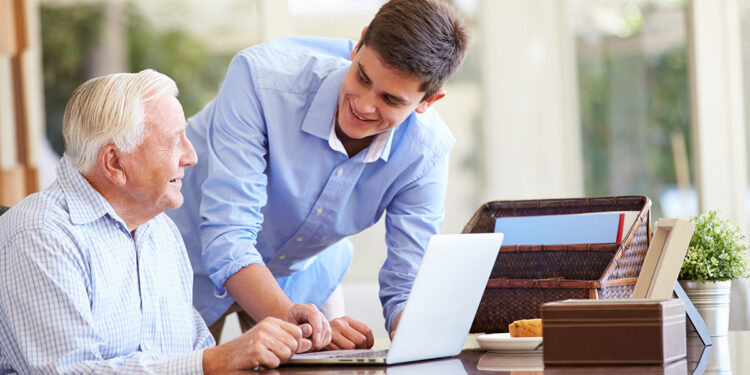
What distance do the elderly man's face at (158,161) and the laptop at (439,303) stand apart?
393mm

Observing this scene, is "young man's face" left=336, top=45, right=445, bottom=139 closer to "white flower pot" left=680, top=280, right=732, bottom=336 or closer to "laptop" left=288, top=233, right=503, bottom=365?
"laptop" left=288, top=233, right=503, bottom=365

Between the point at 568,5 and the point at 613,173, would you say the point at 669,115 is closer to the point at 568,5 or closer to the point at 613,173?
the point at 613,173

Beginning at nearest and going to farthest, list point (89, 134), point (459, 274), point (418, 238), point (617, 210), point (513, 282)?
point (459, 274), point (89, 134), point (513, 282), point (617, 210), point (418, 238)

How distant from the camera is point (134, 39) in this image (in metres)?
4.90

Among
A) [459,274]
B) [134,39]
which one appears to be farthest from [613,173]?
[459,274]

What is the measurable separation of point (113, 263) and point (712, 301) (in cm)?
116

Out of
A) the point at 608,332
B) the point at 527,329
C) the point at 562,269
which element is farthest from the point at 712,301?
the point at 608,332

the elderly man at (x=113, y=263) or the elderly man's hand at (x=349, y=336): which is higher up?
the elderly man at (x=113, y=263)

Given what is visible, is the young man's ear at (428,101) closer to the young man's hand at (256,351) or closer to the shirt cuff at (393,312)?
the shirt cuff at (393,312)

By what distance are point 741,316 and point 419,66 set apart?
55.0 inches

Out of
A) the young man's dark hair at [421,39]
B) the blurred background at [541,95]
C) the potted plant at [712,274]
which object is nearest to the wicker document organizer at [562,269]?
the potted plant at [712,274]

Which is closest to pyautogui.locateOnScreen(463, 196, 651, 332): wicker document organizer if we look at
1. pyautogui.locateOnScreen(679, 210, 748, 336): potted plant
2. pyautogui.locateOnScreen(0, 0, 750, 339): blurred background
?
pyautogui.locateOnScreen(679, 210, 748, 336): potted plant

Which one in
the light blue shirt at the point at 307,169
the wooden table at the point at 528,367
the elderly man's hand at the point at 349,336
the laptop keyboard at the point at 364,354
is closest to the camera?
the wooden table at the point at 528,367

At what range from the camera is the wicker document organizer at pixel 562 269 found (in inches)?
65.4
